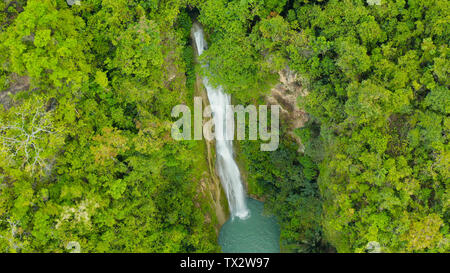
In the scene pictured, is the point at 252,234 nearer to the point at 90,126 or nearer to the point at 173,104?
the point at 173,104

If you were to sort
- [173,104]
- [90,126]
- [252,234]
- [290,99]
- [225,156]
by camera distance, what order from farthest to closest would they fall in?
[225,156], [252,234], [290,99], [173,104], [90,126]

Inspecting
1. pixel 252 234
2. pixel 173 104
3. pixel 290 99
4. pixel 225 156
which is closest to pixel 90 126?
pixel 173 104

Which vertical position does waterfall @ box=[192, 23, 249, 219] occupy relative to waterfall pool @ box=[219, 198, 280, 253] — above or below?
above

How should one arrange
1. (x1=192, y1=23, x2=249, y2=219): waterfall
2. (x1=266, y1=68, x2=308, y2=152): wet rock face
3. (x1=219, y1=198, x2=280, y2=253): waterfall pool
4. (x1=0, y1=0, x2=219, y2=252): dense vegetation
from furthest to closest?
(x1=219, y1=198, x2=280, y2=253): waterfall pool, (x1=192, y1=23, x2=249, y2=219): waterfall, (x1=266, y1=68, x2=308, y2=152): wet rock face, (x1=0, y1=0, x2=219, y2=252): dense vegetation

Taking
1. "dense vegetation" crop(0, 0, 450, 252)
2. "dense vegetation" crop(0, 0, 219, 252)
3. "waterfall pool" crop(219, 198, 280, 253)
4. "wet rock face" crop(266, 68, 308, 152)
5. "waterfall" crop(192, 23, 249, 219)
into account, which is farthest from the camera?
"waterfall pool" crop(219, 198, 280, 253)

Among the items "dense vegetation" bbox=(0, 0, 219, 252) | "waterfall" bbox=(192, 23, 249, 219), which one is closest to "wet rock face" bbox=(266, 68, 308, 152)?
"waterfall" bbox=(192, 23, 249, 219)

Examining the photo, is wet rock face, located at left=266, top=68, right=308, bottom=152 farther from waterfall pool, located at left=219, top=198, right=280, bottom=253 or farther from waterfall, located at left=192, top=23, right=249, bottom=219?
Answer: waterfall pool, located at left=219, top=198, right=280, bottom=253
